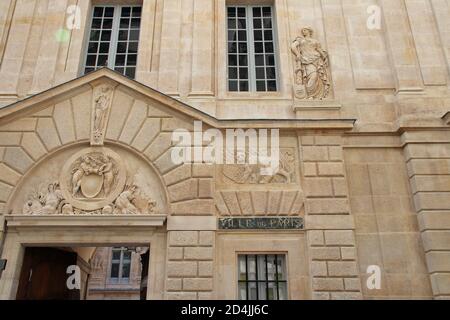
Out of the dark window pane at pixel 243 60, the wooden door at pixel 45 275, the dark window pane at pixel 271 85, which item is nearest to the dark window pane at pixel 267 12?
the dark window pane at pixel 243 60

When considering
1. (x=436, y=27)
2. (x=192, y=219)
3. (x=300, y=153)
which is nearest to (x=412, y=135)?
(x=300, y=153)

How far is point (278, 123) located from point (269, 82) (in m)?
1.57

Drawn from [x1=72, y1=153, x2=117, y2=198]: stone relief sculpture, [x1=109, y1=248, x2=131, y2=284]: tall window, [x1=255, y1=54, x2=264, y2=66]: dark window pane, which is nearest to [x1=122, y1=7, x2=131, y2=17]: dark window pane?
[x1=255, y1=54, x2=264, y2=66]: dark window pane

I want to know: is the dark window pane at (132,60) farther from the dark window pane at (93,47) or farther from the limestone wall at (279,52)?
the dark window pane at (93,47)

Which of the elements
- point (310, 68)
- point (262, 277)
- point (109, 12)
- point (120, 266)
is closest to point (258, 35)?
point (310, 68)

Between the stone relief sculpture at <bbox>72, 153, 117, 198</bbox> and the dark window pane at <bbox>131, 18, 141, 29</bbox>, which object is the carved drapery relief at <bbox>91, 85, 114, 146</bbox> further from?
the dark window pane at <bbox>131, 18, 141, 29</bbox>

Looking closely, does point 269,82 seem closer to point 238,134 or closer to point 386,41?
point 238,134

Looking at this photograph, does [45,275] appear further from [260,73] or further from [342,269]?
[260,73]

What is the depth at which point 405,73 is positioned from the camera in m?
9.59

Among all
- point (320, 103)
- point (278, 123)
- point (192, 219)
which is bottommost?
point (192, 219)

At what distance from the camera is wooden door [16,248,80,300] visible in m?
8.21

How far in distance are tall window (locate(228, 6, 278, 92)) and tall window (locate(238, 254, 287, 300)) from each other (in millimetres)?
4013

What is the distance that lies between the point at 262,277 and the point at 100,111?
4.87 meters
